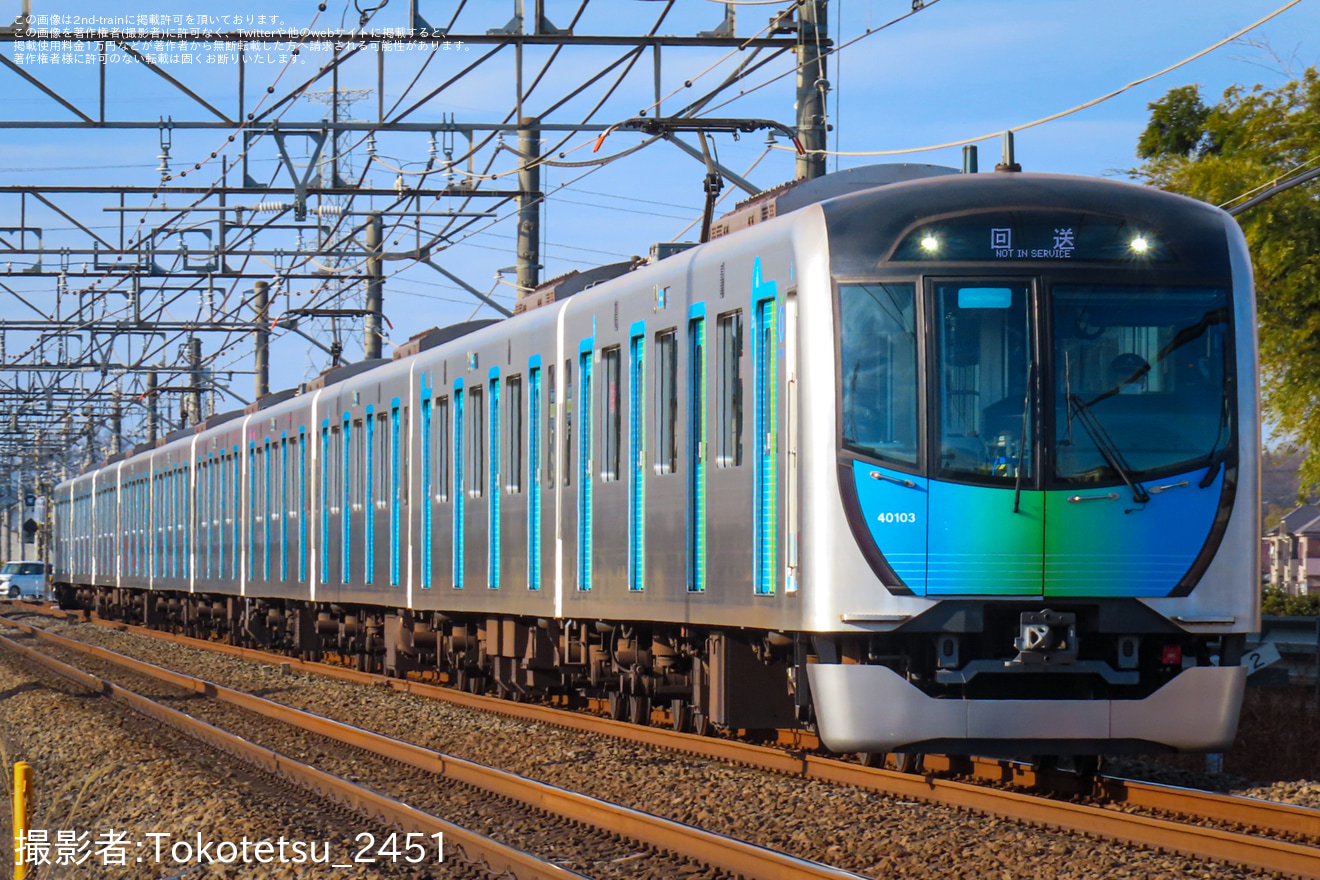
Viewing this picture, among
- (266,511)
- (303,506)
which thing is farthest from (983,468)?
(266,511)

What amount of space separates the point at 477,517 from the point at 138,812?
5.50 metres

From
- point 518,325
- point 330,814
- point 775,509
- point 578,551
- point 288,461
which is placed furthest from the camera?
point 288,461

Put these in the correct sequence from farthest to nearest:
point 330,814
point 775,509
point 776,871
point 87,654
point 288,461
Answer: point 87,654, point 288,461, point 330,814, point 775,509, point 776,871

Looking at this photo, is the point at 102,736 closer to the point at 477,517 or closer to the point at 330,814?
the point at 477,517

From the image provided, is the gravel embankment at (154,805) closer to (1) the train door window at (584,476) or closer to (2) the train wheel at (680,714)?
(1) the train door window at (584,476)

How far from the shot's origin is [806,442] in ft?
31.8

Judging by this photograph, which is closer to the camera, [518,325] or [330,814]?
[330,814]

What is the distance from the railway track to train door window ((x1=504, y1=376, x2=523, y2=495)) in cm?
319

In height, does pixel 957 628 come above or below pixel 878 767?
above

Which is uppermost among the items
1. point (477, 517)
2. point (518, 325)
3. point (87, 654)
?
point (518, 325)

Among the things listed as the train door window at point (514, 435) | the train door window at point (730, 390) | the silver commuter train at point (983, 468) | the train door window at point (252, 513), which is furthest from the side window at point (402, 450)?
the train door window at point (730, 390)

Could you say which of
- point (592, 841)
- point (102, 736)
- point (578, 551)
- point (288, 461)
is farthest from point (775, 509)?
point (288, 461)

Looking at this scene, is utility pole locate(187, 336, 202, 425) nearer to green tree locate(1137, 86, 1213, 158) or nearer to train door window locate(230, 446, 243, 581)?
train door window locate(230, 446, 243, 581)

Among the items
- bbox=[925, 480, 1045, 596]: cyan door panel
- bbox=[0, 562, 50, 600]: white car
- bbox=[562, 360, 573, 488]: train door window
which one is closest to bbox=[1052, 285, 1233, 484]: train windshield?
bbox=[925, 480, 1045, 596]: cyan door panel
